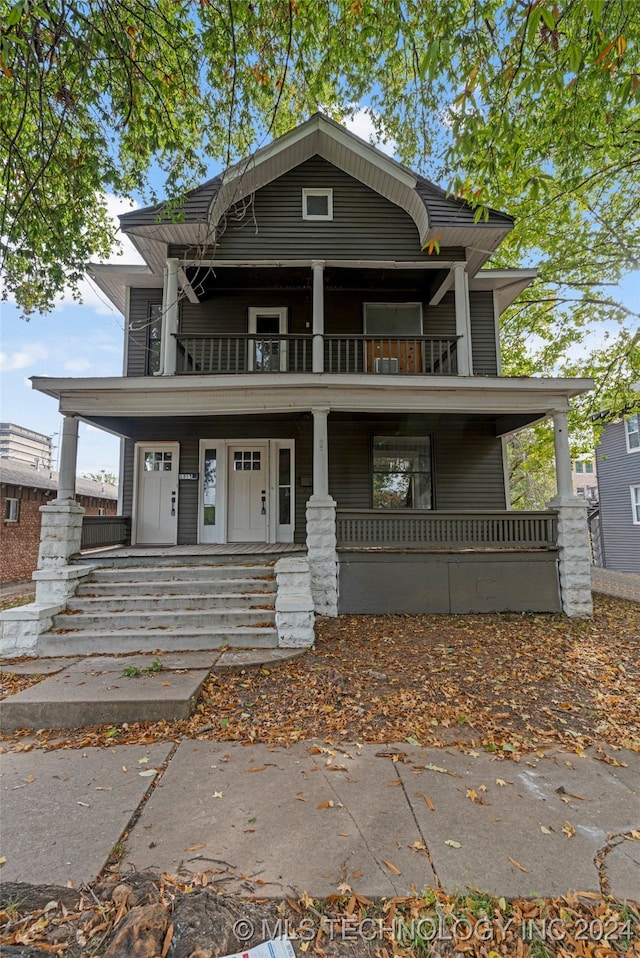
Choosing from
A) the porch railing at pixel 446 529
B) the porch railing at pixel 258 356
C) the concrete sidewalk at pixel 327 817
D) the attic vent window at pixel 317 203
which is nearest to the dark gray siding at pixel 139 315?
the porch railing at pixel 258 356

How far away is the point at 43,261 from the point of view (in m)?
5.50

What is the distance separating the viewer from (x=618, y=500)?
16703mm

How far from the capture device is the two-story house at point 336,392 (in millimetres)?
7438

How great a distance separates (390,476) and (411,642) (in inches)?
176

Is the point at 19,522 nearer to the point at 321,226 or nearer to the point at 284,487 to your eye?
the point at 284,487

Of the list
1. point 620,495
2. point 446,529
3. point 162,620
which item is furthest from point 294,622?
point 620,495

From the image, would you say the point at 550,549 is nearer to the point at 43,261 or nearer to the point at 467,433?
the point at 467,433

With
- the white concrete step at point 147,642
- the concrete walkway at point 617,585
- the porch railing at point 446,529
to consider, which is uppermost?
the porch railing at point 446,529

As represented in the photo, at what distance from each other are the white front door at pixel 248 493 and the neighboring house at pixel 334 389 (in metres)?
0.04

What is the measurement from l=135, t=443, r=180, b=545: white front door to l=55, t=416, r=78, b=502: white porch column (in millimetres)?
2338

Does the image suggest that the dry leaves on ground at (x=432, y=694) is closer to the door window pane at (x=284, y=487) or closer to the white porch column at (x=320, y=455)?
the white porch column at (x=320, y=455)

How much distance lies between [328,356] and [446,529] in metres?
4.22

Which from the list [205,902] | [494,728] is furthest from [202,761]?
[494,728]

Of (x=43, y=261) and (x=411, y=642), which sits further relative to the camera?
(x=411, y=642)
